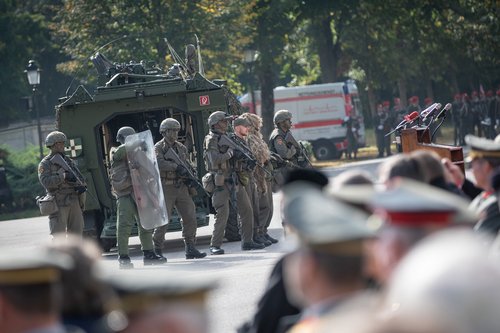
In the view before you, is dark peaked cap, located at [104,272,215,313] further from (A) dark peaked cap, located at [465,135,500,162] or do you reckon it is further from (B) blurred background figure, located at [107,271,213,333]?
(A) dark peaked cap, located at [465,135,500,162]

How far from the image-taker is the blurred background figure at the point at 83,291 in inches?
145

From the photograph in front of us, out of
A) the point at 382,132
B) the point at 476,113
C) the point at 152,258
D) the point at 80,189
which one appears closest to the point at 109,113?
the point at 80,189

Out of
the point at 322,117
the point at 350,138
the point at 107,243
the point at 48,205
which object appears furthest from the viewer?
the point at 350,138

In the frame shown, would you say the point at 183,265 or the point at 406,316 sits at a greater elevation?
the point at 406,316

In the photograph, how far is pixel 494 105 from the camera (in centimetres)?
4362

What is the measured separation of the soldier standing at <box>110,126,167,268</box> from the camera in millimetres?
15750

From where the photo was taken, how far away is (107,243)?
1842 centimetres

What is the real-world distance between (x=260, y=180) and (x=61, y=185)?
2.87 m

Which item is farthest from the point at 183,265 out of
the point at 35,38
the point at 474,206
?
the point at 35,38

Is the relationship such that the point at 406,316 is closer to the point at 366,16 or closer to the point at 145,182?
the point at 145,182

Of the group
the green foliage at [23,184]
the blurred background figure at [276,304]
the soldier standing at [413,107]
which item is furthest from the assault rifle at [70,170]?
the soldier standing at [413,107]

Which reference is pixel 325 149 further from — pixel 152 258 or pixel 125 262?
pixel 125 262

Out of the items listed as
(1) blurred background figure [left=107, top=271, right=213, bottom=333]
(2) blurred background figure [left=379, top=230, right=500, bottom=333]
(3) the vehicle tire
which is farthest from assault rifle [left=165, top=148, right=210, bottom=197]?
(3) the vehicle tire

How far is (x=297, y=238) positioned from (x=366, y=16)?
39143 mm
